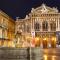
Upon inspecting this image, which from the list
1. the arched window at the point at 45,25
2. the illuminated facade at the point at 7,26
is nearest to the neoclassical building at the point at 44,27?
the arched window at the point at 45,25

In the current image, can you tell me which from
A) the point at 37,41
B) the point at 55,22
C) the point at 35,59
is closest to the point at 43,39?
the point at 37,41

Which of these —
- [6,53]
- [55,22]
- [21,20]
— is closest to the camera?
[6,53]

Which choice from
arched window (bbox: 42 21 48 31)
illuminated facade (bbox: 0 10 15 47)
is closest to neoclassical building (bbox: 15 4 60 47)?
arched window (bbox: 42 21 48 31)

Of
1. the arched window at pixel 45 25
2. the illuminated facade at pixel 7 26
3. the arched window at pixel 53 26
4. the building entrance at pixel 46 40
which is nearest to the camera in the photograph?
the illuminated facade at pixel 7 26

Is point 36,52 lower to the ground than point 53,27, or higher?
lower

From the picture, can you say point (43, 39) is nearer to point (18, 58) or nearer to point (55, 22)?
point (55, 22)

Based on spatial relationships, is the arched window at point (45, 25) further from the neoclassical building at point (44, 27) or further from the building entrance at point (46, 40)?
the building entrance at point (46, 40)

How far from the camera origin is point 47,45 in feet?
252

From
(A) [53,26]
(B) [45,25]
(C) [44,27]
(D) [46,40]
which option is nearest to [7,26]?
(C) [44,27]

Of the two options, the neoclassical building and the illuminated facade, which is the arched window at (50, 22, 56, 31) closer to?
the neoclassical building

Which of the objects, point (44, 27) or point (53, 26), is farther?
point (44, 27)

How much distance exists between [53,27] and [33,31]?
641cm

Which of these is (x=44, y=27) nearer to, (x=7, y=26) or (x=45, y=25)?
(x=45, y=25)

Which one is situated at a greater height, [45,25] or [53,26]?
[45,25]
